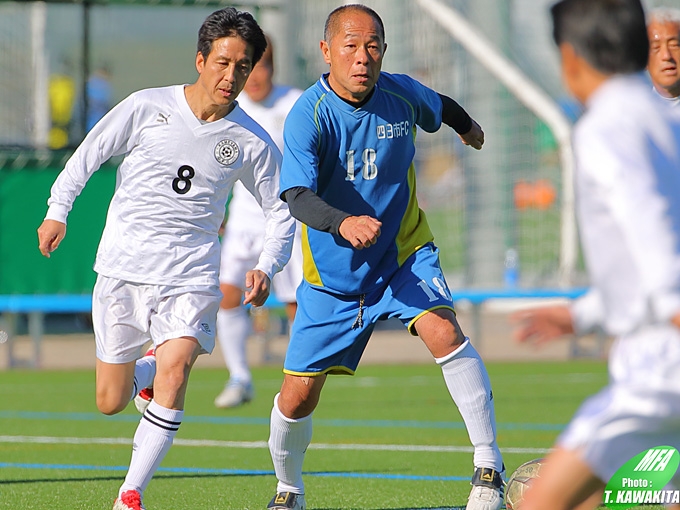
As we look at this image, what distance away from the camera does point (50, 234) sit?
18.1 feet

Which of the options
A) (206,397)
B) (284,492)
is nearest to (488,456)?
(284,492)

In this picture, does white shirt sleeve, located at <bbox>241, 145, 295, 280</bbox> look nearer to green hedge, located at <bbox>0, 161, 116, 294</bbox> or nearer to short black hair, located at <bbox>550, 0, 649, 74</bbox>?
short black hair, located at <bbox>550, 0, 649, 74</bbox>

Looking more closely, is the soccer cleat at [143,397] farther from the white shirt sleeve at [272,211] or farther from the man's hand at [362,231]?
the man's hand at [362,231]

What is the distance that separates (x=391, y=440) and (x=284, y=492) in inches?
104

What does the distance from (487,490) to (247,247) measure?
17.0 ft

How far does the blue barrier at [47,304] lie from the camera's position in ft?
43.2

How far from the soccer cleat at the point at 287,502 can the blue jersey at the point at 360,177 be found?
3.06ft

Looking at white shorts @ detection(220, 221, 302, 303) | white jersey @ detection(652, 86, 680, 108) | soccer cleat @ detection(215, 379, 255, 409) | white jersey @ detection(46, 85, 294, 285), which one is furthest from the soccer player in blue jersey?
white shorts @ detection(220, 221, 302, 303)

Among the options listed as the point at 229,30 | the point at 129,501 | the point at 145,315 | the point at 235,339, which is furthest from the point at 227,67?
the point at 235,339

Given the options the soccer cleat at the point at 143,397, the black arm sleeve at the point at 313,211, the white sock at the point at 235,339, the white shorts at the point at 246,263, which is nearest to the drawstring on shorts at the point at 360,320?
the black arm sleeve at the point at 313,211

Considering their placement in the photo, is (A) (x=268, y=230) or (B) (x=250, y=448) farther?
(B) (x=250, y=448)

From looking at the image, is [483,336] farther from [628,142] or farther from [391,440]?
[628,142]

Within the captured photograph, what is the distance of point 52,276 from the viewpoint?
13555 millimetres

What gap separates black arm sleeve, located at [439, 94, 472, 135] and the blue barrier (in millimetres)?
7502
